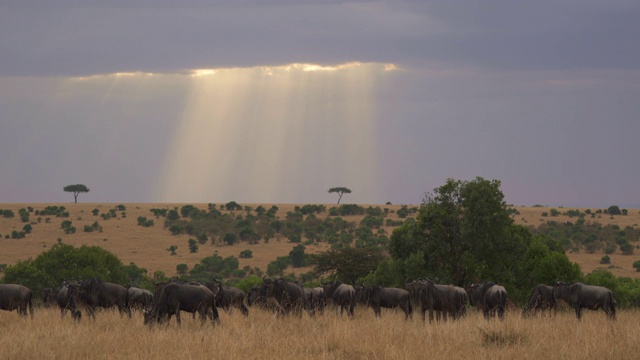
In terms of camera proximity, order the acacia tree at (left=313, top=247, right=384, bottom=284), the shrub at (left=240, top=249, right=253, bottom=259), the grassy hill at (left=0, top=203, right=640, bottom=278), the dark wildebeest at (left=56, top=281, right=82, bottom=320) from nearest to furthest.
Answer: the dark wildebeest at (left=56, top=281, right=82, bottom=320)
the acacia tree at (left=313, top=247, right=384, bottom=284)
the grassy hill at (left=0, top=203, right=640, bottom=278)
the shrub at (left=240, top=249, right=253, bottom=259)

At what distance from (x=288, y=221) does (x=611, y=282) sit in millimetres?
72738

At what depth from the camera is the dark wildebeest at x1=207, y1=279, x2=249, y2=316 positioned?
1072 inches

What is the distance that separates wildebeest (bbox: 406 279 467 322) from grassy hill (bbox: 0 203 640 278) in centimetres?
4842

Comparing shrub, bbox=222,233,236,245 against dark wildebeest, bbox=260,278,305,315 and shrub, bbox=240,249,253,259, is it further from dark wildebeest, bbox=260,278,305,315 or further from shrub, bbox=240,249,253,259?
dark wildebeest, bbox=260,278,305,315

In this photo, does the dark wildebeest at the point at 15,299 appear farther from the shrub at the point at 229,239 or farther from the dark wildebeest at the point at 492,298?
the shrub at the point at 229,239

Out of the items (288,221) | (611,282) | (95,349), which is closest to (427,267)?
(611,282)

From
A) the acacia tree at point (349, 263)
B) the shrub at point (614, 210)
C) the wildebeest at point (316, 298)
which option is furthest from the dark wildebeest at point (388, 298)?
the shrub at point (614, 210)

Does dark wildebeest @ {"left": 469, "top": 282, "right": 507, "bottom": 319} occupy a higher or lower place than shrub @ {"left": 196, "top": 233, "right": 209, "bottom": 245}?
lower

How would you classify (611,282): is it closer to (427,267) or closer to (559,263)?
(559,263)

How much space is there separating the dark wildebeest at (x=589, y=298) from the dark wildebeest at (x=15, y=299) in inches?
724

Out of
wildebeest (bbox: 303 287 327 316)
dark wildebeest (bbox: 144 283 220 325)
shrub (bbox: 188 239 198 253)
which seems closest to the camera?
dark wildebeest (bbox: 144 283 220 325)

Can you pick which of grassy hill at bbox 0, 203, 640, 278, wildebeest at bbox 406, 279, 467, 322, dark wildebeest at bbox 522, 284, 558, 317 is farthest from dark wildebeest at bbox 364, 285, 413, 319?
grassy hill at bbox 0, 203, 640, 278

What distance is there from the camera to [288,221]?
361 ft

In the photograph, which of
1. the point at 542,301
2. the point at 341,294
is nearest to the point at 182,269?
the point at 341,294
